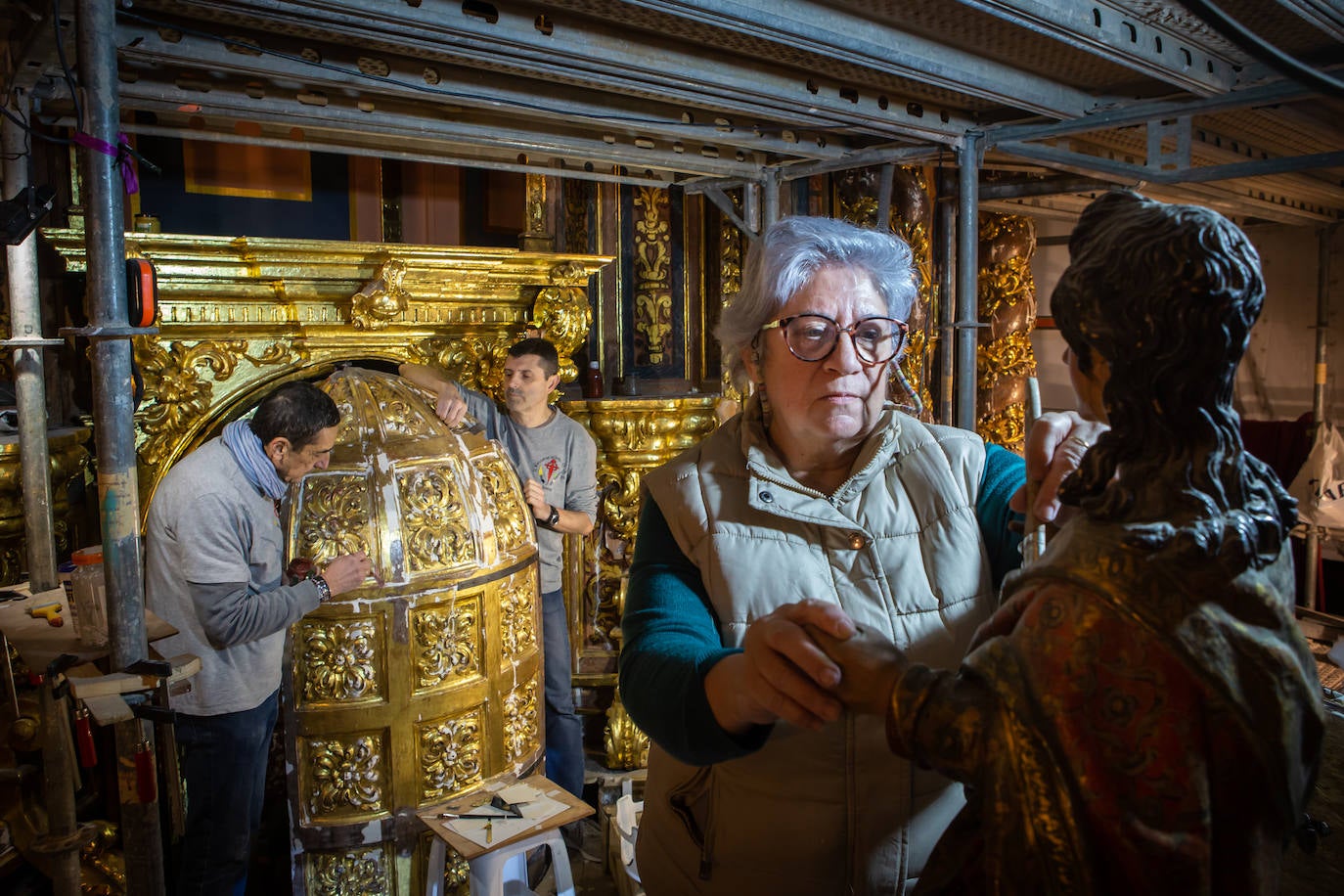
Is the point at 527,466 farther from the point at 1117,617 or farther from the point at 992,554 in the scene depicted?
the point at 1117,617

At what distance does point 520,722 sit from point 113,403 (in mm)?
1752

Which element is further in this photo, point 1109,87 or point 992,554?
point 1109,87

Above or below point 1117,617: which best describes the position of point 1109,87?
above

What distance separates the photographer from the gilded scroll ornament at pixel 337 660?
2785 millimetres

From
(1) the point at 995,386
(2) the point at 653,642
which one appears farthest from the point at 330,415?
(1) the point at 995,386

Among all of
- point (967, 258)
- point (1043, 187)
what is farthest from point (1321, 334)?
point (967, 258)

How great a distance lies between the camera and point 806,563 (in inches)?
49.7

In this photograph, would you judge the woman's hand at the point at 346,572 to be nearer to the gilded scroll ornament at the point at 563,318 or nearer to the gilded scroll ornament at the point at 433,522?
the gilded scroll ornament at the point at 433,522

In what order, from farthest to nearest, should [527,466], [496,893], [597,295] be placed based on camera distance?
[597,295], [527,466], [496,893]

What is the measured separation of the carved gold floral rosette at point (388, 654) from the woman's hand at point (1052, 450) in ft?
6.97

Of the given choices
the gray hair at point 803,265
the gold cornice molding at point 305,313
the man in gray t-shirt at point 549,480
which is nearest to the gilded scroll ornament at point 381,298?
the gold cornice molding at point 305,313

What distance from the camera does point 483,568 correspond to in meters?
2.95

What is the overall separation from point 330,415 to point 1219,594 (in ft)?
8.09

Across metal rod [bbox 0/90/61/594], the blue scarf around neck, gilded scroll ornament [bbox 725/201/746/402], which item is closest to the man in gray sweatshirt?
the blue scarf around neck
